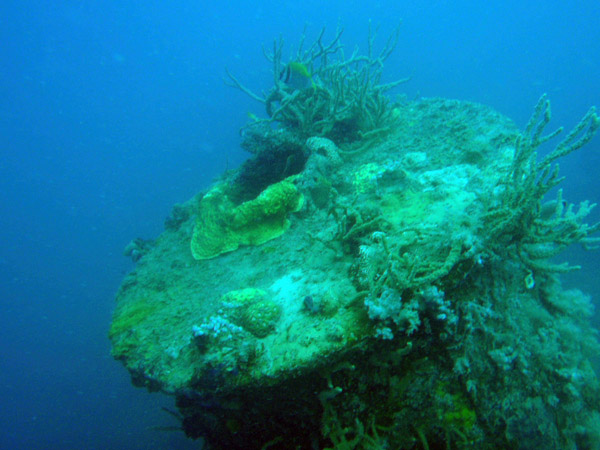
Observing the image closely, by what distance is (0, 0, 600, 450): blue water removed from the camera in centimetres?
2255

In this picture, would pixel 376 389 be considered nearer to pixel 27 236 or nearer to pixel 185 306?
pixel 185 306

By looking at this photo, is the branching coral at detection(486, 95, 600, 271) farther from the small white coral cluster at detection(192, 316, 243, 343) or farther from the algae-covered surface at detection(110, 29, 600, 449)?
the small white coral cluster at detection(192, 316, 243, 343)

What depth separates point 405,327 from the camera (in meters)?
2.15

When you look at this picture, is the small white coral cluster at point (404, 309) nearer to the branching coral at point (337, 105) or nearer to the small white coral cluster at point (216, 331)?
the small white coral cluster at point (216, 331)

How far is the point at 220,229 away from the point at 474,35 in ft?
280

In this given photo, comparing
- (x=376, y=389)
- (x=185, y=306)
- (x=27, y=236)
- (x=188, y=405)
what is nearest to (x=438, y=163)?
(x=376, y=389)

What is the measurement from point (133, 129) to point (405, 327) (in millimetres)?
98639

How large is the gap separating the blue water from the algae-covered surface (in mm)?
9836

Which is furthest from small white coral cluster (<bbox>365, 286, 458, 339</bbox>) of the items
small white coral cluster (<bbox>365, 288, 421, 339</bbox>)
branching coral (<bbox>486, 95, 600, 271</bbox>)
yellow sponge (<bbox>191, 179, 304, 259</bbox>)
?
yellow sponge (<bbox>191, 179, 304, 259</bbox>)

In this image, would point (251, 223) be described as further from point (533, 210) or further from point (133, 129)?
point (133, 129)

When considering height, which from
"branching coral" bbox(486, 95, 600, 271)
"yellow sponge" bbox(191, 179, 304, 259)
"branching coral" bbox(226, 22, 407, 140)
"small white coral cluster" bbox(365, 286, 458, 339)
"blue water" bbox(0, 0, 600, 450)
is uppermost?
"blue water" bbox(0, 0, 600, 450)

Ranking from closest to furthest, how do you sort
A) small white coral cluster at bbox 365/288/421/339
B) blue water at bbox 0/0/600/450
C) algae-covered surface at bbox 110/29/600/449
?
small white coral cluster at bbox 365/288/421/339 → algae-covered surface at bbox 110/29/600/449 → blue water at bbox 0/0/600/450

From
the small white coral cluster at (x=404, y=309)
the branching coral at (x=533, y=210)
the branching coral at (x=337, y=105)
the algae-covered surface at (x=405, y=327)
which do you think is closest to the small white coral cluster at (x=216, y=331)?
the algae-covered surface at (x=405, y=327)

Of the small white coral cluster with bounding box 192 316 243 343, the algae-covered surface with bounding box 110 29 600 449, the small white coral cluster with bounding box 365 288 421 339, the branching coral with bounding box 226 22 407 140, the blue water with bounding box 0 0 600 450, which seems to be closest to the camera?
the small white coral cluster with bounding box 365 288 421 339
